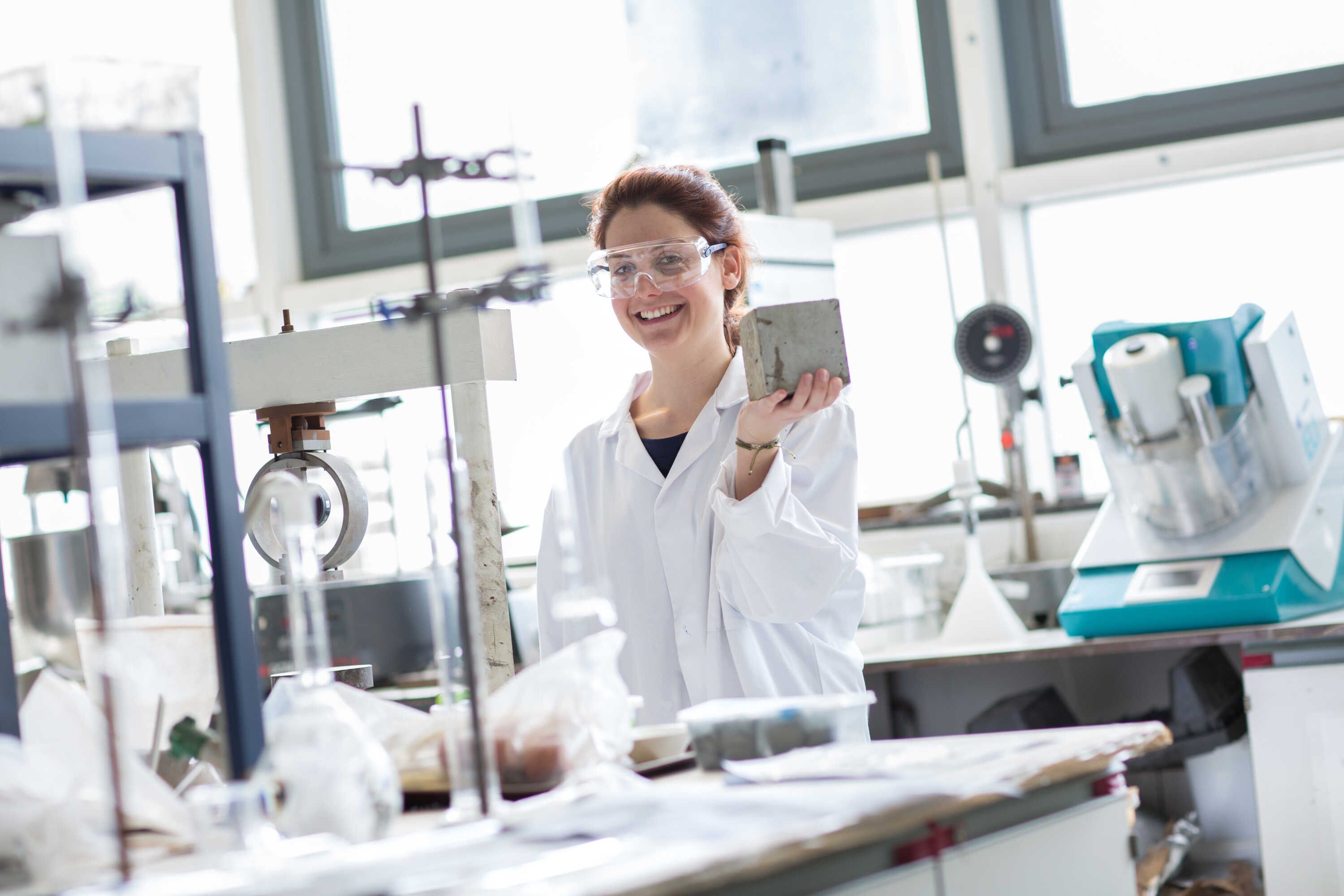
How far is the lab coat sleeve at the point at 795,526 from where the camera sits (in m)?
1.68

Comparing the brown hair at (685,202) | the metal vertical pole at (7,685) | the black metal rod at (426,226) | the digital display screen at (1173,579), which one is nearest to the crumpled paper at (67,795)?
the metal vertical pole at (7,685)

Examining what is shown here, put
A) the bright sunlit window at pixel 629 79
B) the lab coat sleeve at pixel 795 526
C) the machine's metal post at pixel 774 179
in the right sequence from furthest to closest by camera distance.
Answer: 1. the bright sunlit window at pixel 629 79
2. the machine's metal post at pixel 774 179
3. the lab coat sleeve at pixel 795 526

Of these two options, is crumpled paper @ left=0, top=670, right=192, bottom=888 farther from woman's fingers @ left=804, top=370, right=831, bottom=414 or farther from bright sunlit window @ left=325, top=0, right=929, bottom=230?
bright sunlit window @ left=325, top=0, right=929, bottom=230

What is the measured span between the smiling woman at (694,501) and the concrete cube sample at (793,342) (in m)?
0.26

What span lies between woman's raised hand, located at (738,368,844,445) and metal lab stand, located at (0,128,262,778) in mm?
554

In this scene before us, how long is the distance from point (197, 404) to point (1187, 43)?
123 inches

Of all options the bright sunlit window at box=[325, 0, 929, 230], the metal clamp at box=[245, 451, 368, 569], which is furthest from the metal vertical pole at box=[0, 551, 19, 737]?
the bright sunlit window at box=[325, 0, 929, 230]

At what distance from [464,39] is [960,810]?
3994mm

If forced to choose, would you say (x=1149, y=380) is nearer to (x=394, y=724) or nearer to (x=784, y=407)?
(x=784, y=407)

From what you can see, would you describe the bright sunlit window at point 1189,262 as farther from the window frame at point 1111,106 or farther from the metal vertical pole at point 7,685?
the metal vertical pole at point 7,685

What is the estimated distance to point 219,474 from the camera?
3.79 ft

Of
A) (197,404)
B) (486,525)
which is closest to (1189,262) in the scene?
(486,525)

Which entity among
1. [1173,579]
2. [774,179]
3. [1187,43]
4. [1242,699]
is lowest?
[1242,699]

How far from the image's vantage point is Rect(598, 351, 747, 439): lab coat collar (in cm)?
203
